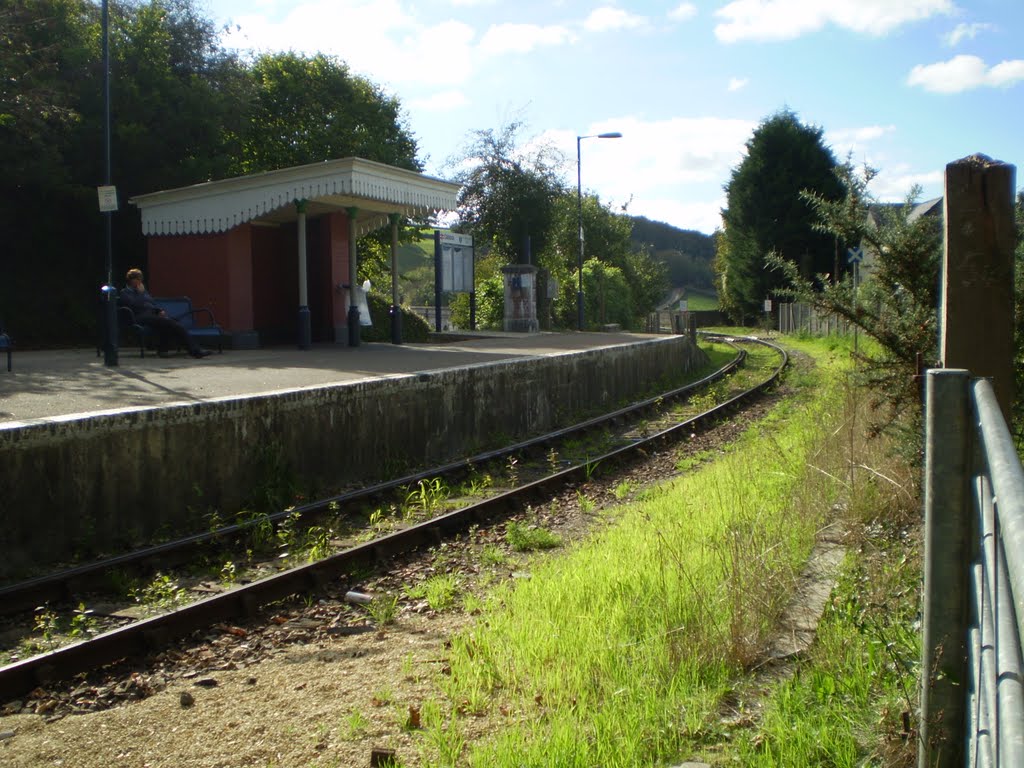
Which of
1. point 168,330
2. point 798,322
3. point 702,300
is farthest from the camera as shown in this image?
point 702,300

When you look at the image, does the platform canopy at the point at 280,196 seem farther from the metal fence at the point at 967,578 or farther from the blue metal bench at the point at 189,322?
the metal fence at the point at 967,578

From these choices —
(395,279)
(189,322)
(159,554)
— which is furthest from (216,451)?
(395,279)

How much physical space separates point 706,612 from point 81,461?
514 cm

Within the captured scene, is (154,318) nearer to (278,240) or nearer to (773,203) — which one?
(278,240)

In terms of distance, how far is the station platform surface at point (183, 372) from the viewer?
9.41 m

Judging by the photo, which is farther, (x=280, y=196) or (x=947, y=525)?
(x=280, y=196)

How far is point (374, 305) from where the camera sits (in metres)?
26.0

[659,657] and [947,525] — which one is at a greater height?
[947,525]

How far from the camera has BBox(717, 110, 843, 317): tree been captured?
2087 inches

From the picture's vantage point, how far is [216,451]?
890 cm

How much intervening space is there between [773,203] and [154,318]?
145 feet

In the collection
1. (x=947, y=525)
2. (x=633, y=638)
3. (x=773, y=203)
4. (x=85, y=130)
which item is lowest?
(x=633, y=638)

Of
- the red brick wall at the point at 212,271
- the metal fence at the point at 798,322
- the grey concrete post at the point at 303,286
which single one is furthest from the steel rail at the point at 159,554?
the metal fence at the point at 798,322

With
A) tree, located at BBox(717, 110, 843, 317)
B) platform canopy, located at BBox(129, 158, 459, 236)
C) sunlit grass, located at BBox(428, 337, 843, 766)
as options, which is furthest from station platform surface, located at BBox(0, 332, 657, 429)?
tree, located at BBox(717, 110, 843, 317)
